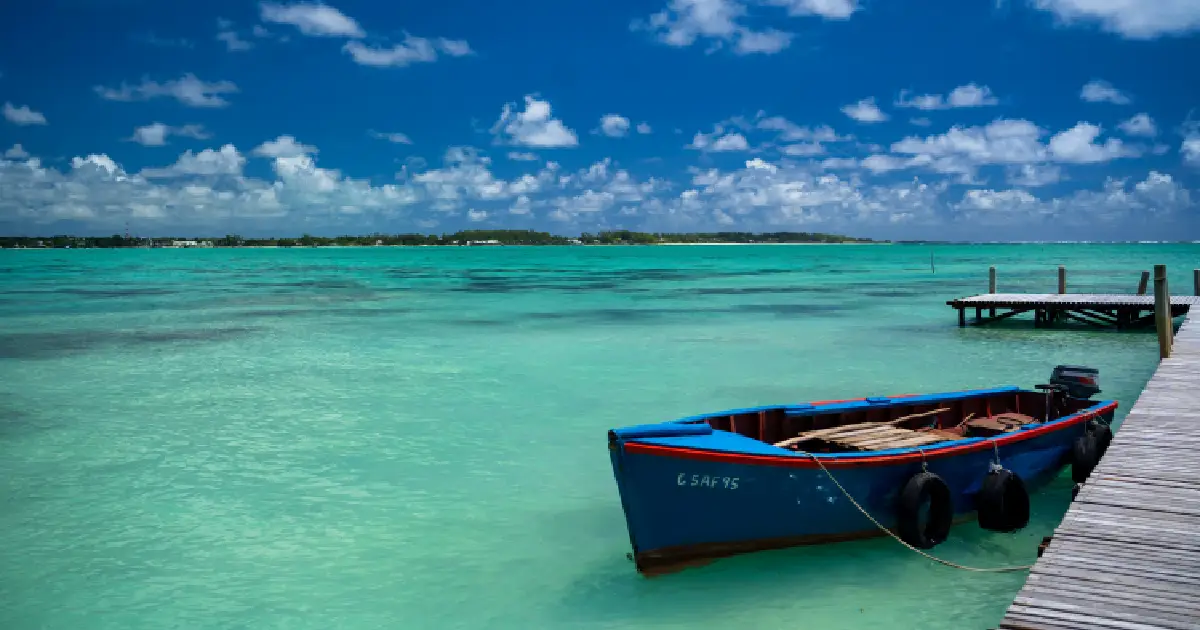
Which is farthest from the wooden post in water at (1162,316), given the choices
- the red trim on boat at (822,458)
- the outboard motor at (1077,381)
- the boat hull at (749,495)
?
the boat hull at (749,495)

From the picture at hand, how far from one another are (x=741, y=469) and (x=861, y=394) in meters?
12.0

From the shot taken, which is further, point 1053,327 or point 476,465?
point 1053,327

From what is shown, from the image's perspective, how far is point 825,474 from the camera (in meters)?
8.73

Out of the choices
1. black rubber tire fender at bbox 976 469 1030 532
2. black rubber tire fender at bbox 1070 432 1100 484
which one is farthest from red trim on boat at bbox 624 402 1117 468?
black rubber tire fender at bbox 1070 432 1100 484

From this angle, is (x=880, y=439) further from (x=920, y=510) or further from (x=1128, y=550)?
(x=1128, y=550)

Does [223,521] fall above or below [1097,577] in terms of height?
below

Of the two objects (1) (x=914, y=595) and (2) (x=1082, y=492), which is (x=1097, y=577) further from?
(1) (x=914, y=595)

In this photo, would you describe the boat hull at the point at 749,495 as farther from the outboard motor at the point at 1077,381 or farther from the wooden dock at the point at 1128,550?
the outboard motor at the point at 1077,381

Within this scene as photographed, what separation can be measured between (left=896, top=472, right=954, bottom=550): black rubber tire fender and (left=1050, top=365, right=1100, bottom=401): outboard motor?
413 centimetres

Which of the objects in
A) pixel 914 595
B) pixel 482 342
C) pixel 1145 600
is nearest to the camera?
pixel 1145 600

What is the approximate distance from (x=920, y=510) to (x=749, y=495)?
208cm

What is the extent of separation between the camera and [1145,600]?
5.63m

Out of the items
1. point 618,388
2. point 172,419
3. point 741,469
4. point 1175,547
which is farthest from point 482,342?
point 1175,547

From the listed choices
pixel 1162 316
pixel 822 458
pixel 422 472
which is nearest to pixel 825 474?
pixel 822 458
